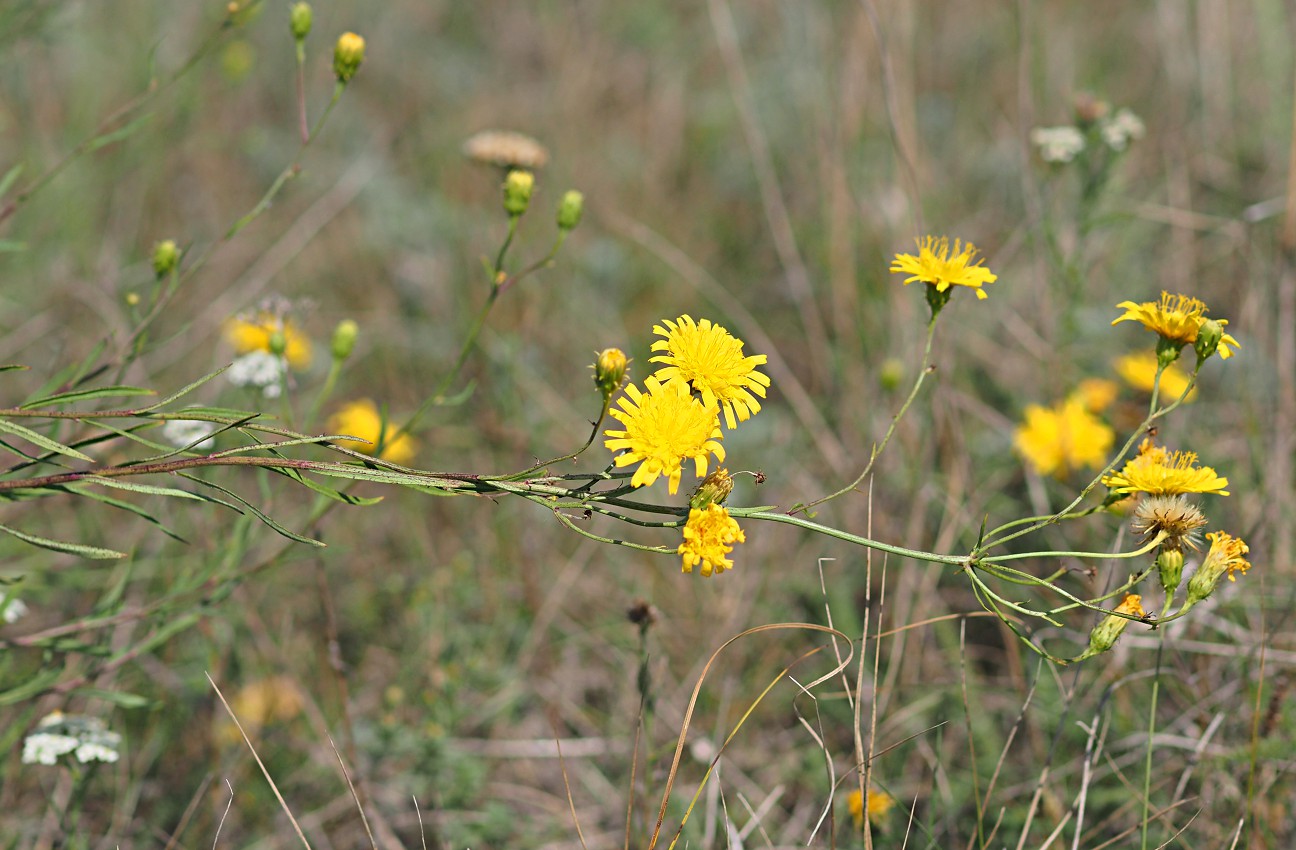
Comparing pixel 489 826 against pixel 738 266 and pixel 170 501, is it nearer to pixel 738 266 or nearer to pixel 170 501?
pixel 170 501

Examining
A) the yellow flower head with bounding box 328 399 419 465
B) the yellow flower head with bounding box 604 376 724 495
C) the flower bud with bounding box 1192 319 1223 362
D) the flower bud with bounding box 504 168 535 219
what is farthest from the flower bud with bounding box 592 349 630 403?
the yellow flower head with bounding box 328 399 419 465

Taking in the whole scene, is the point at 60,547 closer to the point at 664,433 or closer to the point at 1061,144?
the point at 664,433

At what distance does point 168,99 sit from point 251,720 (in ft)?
9.60

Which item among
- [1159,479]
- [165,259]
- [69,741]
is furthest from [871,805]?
[165,259]

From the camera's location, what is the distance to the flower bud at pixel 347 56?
176cm

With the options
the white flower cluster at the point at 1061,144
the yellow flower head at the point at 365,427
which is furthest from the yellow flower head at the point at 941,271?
the yellow flower head at the point at 365,427

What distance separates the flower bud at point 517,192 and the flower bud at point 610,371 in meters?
0.53

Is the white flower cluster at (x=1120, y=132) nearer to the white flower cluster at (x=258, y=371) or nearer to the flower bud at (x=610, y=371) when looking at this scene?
the flower bud at (x=610, y=371)

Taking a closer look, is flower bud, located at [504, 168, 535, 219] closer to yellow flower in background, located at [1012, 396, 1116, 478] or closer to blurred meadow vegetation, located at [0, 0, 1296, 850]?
blurred meadow vegetation, located at [0, 0, 1296, 850]

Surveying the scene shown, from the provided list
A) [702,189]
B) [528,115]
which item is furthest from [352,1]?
[702,189]

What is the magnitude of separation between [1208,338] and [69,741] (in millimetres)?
1881

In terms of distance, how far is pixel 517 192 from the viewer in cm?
174

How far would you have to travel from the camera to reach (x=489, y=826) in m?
2.19

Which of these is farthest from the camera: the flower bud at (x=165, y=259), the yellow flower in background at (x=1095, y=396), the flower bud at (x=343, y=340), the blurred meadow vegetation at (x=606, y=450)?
the yellow flower in background at (x=1095, y=396)
